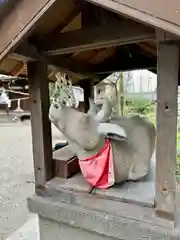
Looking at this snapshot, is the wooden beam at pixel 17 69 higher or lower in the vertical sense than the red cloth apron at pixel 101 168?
higher

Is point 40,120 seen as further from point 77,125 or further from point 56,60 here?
point 56,60

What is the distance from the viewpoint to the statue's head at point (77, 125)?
120 centimetres

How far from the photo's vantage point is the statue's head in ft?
3.93

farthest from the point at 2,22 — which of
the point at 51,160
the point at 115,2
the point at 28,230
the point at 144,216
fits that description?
the point at 28,230

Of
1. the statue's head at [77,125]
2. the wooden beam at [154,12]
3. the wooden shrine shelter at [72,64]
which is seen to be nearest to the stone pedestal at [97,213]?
the wooden shrine shelter at [72,64]

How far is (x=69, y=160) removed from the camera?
137cm

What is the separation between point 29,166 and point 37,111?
3.02m

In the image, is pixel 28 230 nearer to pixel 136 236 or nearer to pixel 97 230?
pixel 97 230

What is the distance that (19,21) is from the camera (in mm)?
816

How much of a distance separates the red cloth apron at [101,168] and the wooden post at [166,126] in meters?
0.26

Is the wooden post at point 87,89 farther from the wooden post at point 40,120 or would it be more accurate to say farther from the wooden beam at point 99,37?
the wooden beam at point 99,37

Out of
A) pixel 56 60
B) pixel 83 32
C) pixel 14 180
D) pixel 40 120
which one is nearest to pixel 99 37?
pixel 83 32

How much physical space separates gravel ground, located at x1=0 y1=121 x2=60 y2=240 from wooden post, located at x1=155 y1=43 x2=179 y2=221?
5.32 ft

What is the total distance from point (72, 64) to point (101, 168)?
0.68 meters
